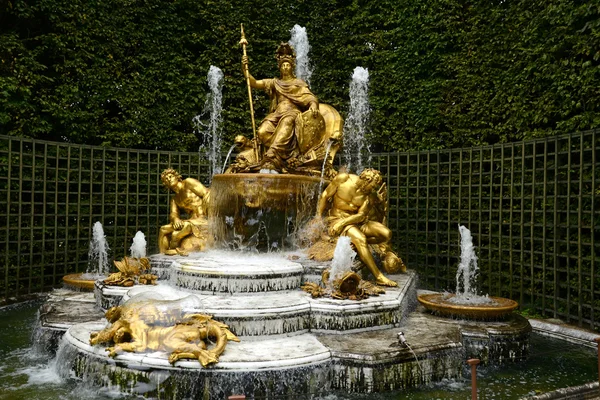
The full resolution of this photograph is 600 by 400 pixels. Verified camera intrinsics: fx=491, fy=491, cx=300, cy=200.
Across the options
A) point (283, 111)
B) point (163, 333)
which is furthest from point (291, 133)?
point (163, 333)

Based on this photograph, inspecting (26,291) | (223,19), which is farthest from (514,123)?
(26,291)

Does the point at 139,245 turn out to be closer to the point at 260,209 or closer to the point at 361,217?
the point at 260,209

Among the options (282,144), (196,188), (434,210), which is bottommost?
(434,210)

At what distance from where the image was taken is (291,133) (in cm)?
909

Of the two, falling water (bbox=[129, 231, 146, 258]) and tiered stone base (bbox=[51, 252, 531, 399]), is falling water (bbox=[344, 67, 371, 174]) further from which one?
tiered stone base (bbox=[51, 252, 531, 399])

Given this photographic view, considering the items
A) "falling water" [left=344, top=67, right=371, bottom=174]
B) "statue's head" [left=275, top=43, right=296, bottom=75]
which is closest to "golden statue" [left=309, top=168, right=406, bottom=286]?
"statue's head" [left=275, top=43, right=296, bottom=75]

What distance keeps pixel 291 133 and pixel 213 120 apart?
12.4 ft

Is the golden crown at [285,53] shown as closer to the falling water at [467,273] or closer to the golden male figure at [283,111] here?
the golden male figure at [283,111]

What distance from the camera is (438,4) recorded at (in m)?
10.7

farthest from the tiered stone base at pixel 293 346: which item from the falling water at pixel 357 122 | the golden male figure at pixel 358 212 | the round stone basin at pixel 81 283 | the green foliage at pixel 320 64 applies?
the falling water at pixel 357 122

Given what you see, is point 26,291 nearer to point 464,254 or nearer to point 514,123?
point 464,254

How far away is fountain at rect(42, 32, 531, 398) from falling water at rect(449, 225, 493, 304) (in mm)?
699

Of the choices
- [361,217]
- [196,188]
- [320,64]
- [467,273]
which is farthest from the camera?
[320,64]

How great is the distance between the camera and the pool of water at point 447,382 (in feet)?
14.6
